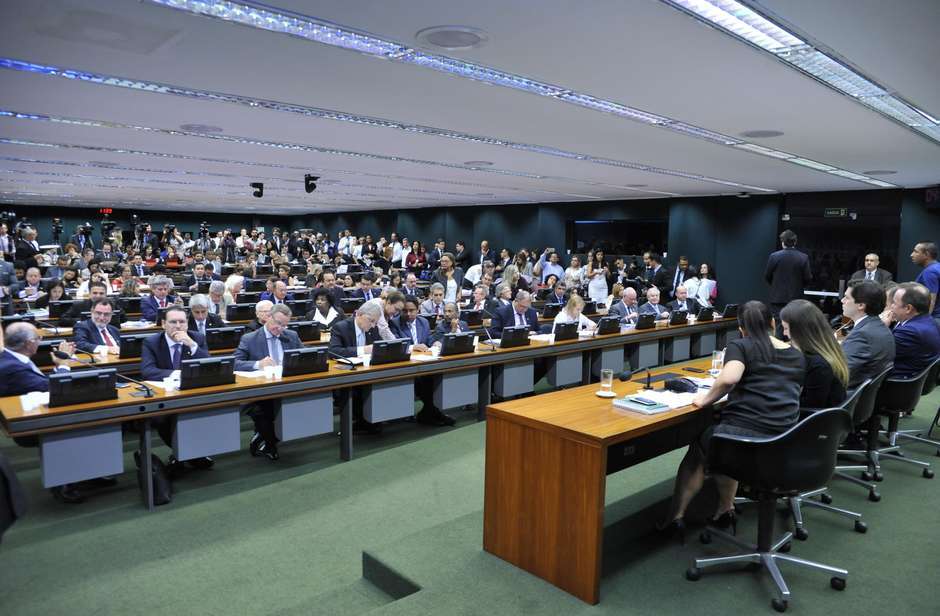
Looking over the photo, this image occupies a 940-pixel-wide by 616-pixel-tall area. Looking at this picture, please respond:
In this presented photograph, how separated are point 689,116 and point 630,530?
332 centimetres

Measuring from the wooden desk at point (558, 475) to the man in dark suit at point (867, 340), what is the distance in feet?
4.20

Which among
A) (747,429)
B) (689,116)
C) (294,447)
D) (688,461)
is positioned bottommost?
(294,447)

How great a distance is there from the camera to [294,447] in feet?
16.8

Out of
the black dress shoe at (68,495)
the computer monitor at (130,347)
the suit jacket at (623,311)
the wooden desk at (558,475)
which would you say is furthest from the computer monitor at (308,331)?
the suit jacket at (623,311)

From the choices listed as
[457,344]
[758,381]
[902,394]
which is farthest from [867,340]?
[457,344]

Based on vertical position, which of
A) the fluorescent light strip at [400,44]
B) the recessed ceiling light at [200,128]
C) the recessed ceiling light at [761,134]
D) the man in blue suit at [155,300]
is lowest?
Answer: the man in blue suit at [155,300]

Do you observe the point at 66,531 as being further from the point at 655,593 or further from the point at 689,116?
the point at 689,116

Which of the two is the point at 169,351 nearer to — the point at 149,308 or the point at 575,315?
the point at 149,308

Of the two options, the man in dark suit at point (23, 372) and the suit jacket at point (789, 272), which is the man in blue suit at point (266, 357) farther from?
the suit jacket at point (789, 272)

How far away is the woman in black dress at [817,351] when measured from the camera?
3021 mm

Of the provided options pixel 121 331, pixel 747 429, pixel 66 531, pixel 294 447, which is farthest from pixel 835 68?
pixel 121 331

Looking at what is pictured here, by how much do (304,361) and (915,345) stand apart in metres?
4.31

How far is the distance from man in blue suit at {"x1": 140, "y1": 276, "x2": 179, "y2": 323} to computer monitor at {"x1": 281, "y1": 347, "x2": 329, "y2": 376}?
12.2 feet

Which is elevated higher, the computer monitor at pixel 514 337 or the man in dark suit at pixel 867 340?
the man in dark suit at pixel 867 340
